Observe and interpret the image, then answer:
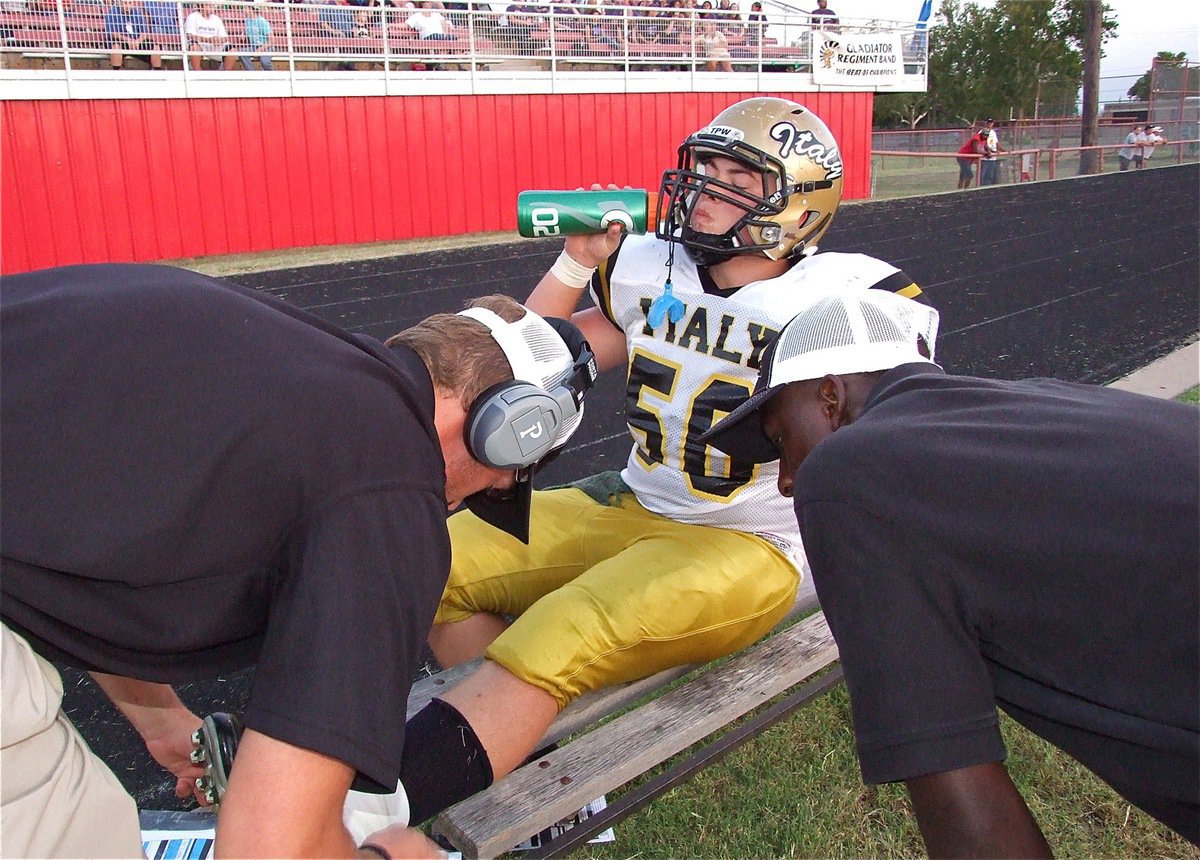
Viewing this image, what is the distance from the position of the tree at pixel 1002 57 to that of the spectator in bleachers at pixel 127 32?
142 feet

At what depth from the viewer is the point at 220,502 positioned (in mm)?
1482

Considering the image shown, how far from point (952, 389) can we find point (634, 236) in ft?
6.10

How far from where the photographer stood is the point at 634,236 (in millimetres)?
3330

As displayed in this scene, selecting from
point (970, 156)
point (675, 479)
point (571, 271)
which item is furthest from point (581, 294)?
point (970, 156)

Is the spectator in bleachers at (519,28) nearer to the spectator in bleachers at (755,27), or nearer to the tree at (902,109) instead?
the spectator in bleachers at (755,27)

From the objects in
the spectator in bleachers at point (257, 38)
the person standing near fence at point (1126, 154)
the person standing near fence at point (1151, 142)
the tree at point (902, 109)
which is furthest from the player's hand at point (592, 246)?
the tree at point (902, 109)

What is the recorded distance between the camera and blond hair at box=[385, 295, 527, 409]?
190 centimetres

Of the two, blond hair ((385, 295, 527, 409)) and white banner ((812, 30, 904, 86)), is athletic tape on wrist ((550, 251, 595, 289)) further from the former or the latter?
white banner ((812, 30, 904, 86))

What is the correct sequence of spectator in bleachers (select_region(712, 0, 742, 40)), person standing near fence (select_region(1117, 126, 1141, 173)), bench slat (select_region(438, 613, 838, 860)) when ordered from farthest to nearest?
person standing near fence (select_region(1117, 126, 1141, 173)) → spectator in bleachers (select_region(712, 0, 742, 40)) → bench slat (select_region(438, 613, 838, 860))

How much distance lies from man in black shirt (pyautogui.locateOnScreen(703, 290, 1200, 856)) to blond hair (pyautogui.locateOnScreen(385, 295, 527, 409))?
0.66 meters

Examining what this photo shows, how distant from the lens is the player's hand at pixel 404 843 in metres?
1.71

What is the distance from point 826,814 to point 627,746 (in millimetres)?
651

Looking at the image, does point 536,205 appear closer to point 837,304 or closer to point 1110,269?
point 837,304

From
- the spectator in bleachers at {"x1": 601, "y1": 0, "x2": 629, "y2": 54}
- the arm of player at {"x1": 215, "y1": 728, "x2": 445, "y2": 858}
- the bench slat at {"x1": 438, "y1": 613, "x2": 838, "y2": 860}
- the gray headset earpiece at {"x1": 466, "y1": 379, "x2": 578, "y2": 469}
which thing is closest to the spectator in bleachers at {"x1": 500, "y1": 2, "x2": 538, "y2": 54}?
the spectator in bleachers at {"x1": 601, "y1": 0, "x2": 629, "y2": 54}
